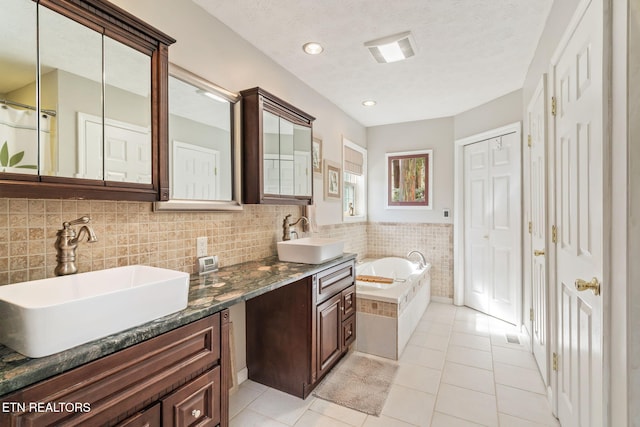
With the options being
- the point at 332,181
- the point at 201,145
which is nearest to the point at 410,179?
the point at 332,181

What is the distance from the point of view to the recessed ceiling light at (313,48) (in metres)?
2.26

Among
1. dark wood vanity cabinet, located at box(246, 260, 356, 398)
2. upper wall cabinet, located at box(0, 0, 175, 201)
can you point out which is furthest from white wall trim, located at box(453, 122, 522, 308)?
upper wall cabinet, located at box(0, 0, 175, 201)

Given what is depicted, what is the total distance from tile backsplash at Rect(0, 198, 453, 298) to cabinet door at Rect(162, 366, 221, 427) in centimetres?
68

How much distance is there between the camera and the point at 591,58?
4.01 feet

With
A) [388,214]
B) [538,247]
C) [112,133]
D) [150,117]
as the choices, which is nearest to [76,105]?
[112,133]

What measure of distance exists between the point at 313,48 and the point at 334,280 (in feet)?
5.89

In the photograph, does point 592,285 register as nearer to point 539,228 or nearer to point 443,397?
point 539,228

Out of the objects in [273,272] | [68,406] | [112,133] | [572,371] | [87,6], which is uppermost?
[87,6]

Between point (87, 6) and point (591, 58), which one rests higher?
point (87, 6)

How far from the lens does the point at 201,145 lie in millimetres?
1882

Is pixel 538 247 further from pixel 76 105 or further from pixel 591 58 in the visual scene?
pixel 76 105

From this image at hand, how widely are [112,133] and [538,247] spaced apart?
9.20 feet

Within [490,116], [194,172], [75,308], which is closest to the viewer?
[75,308]

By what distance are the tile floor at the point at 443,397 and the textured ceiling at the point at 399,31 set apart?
8.30 ft
